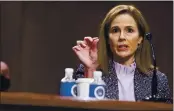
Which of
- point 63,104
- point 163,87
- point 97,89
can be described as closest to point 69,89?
point 97,89

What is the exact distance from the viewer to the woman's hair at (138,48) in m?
1.58

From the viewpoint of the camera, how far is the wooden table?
1.12 m

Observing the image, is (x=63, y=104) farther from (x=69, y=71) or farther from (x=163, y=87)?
(x=163, y=87)

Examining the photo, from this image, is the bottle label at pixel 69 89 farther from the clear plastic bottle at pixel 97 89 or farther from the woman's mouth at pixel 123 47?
the woman's mouth at pixel 123 47

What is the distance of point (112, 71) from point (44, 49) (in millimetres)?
460

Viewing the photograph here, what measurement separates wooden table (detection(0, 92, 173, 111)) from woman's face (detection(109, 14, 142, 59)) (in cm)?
49

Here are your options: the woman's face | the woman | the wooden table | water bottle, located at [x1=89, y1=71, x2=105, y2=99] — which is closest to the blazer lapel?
the woman

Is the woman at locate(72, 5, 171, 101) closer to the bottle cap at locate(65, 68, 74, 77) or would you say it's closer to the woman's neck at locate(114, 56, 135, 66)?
the woman's neck at locate(114, 56, 135, 66)

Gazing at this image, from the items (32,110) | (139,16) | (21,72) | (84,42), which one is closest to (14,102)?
(32,110)

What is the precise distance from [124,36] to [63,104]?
1.83 feet

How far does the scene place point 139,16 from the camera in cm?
162

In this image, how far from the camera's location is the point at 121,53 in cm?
159

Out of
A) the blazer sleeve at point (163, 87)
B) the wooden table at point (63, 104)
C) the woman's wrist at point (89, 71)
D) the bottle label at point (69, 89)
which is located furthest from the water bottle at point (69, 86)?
the blazer sleeve at point (163, 87)

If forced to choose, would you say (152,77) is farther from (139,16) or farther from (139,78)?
(139,16)
